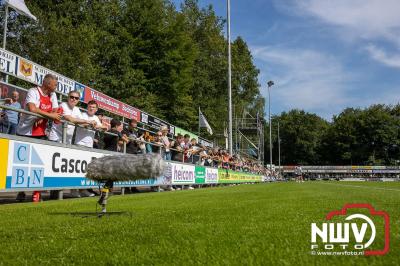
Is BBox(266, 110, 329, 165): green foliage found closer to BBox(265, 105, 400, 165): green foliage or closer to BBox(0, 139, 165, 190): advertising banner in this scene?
BBox(265, 105, 400, 165): green foliage

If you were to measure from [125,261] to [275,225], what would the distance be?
6.58ft

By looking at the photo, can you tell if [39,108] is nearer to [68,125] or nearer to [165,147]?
[68,125]

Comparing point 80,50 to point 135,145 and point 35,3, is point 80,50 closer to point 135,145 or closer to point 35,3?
point 35,3

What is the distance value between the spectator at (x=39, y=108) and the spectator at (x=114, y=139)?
362 cm

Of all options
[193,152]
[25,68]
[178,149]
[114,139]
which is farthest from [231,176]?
[25,68]

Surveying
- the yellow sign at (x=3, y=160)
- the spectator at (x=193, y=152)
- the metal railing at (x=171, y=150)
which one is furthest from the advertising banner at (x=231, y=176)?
the yellow sign at (x=3, y=160)

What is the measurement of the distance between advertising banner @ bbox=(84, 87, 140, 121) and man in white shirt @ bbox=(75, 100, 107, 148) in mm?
4796

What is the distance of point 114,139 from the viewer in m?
14.0

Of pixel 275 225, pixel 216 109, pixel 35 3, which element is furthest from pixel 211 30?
pixel 275 225

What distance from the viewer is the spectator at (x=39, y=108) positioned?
920cm

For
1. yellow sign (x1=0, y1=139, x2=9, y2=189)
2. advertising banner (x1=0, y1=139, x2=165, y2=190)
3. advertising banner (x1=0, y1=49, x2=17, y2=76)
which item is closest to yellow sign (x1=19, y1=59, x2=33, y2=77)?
advertising banner (x1=0, y1=49, x2=17, y2=76)

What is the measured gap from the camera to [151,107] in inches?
1693

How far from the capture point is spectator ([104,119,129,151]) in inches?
545

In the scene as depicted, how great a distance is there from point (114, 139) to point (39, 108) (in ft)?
15.2
